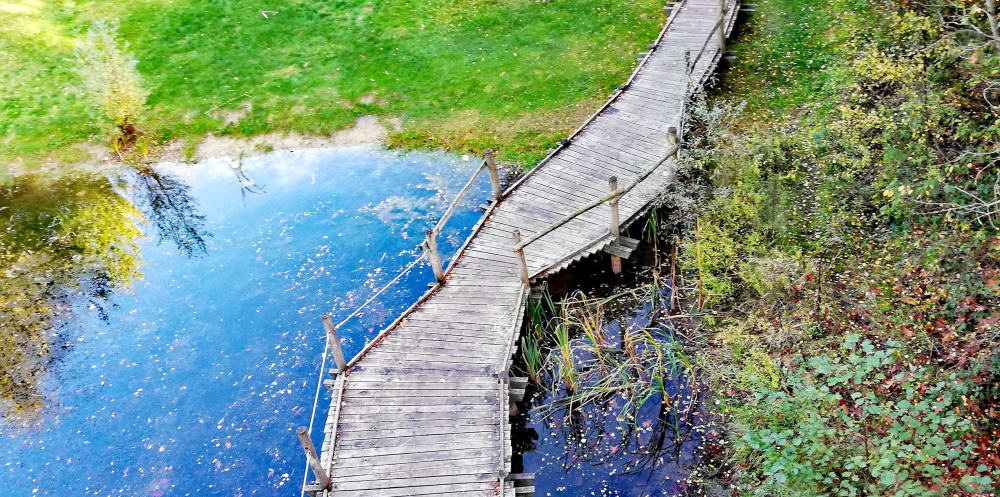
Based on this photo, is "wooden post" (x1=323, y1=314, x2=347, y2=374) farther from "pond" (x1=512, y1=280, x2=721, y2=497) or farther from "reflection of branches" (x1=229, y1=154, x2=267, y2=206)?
"reflection of branches" (x1=229, y1=154, x2=267, y2=206)

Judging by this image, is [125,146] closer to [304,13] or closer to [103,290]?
[103,290]

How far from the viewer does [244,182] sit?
63.8 feet

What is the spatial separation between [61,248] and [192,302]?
4.55m

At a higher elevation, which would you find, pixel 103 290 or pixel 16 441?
pixel 103 290

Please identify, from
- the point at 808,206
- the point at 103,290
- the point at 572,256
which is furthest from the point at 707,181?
the point at 103,290

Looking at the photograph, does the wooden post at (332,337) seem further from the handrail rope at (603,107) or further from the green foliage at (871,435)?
the green foliage at (871,435)

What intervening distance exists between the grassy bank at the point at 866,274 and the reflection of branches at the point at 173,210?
1186cm

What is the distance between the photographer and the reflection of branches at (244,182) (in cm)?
1914

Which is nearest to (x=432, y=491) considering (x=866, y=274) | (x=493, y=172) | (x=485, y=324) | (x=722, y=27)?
(x=485, y=324)

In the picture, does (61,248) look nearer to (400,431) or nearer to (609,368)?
(400,431)

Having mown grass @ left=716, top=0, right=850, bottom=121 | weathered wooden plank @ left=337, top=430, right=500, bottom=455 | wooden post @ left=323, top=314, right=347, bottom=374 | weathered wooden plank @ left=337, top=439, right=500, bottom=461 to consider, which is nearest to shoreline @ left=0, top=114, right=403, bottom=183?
wooden post @ left=323, top=314, right=347, bottom=374

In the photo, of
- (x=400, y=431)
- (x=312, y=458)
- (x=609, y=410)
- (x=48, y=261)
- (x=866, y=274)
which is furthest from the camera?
(x=48, y=261)

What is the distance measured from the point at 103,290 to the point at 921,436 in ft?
54.5

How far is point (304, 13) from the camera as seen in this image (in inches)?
943
